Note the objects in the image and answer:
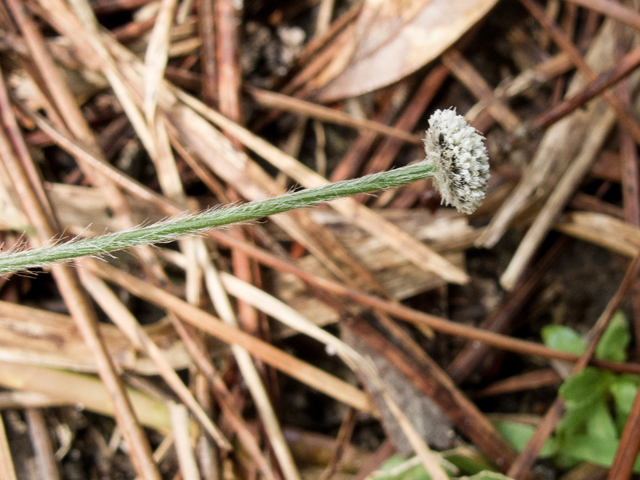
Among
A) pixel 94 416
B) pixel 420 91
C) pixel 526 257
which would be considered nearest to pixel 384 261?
pixel 526 257

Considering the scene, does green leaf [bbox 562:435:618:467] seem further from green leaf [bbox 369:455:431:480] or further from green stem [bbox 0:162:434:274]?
green stem [bbox 0:162:434:274]

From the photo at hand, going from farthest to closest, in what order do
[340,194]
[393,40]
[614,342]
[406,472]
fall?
[393,40]
[614,342]
[406,472]
[340,194]

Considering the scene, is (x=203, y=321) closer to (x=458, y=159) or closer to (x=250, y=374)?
(x=250, y=374)

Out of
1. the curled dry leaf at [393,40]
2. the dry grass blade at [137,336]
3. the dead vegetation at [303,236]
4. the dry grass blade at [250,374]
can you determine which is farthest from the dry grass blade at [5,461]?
the curled dry leaf at [393,40]

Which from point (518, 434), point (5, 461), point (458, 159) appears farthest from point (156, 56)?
point (518, 434)

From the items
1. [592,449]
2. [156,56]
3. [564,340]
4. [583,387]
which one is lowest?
[592,449]

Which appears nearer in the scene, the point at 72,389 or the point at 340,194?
the point at 340,194
